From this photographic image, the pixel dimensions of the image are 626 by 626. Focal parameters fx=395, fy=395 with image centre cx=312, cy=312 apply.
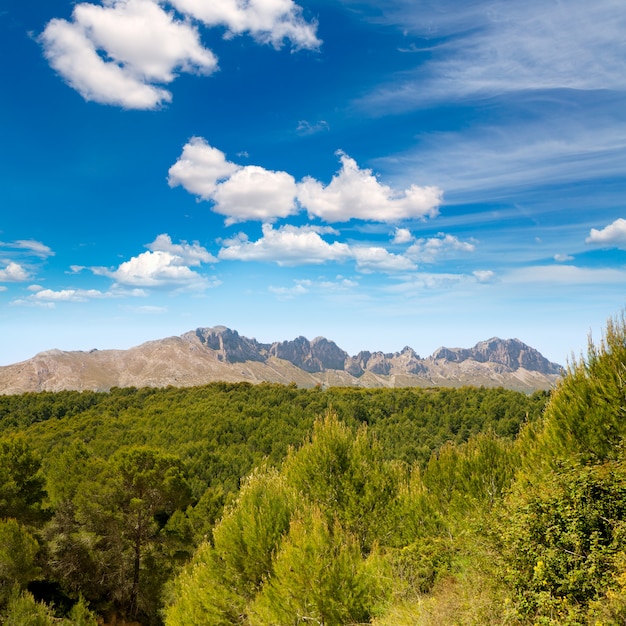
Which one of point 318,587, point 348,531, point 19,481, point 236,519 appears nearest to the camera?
point 318,587

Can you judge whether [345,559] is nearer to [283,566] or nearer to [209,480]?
[283,566]

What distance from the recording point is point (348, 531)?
1881 centimetres

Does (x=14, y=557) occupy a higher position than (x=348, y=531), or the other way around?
(x=348, y=531)

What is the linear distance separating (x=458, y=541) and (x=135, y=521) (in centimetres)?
2813

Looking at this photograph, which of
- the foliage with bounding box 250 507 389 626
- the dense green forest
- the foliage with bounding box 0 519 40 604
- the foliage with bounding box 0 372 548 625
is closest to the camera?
the dense green forest

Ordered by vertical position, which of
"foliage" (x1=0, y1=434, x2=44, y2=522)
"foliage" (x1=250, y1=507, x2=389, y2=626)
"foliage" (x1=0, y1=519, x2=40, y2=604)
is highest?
"foliage" (x1=250, y1=507, x2=389, y2=626)

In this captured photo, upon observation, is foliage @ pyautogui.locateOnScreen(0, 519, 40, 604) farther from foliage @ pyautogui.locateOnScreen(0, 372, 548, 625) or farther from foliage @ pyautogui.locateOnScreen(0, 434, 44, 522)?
foliage @ pyautogui.locateOnScreen(0, 434, 44, 522)

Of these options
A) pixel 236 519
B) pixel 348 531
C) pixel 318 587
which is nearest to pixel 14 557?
pixel 236 519

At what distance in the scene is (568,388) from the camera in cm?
1800

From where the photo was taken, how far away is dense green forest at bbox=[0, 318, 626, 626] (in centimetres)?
950

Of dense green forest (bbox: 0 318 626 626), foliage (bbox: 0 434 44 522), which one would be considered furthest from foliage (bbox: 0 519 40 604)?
foliage (bbox: 0 434 44 522)

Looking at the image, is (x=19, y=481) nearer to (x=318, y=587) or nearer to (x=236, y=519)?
(x=236, y=519)

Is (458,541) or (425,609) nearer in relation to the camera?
(425,609)

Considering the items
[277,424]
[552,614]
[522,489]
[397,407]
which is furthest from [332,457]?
[397,407]
